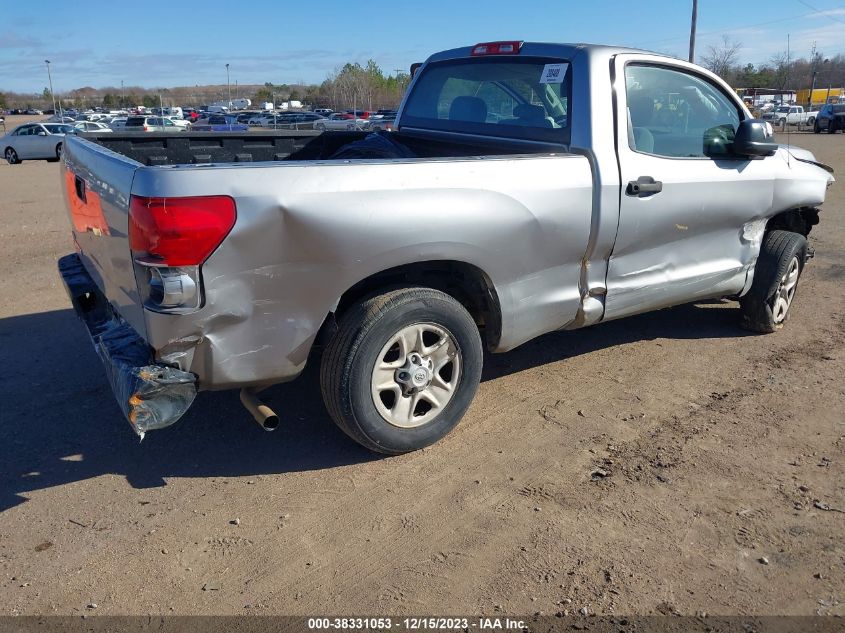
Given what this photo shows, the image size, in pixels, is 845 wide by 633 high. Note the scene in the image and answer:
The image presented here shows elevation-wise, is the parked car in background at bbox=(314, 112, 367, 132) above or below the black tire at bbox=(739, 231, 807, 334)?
above

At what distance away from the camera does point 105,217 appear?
11.0ft

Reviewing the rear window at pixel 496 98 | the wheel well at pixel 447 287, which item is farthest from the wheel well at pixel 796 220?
the wheel well at pixel 447 287

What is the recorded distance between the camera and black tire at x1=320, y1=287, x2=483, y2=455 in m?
3.41

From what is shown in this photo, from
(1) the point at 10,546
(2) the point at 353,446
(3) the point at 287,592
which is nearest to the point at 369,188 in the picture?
(2) the point at 353,446

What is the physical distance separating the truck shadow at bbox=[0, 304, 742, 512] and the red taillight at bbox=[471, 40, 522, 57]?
199 cm

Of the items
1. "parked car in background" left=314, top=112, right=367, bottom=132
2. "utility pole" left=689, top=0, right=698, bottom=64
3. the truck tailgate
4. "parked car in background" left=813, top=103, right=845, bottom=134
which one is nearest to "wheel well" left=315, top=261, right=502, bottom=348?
the truck tailgate

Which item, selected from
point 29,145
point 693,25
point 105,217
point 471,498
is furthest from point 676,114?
point 693,25

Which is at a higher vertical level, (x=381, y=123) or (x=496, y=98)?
(x=496, y=98)

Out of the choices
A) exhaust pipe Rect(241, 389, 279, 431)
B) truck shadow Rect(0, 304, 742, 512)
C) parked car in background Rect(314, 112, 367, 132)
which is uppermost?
parked car in background Rect(314, 112, 367, 132)

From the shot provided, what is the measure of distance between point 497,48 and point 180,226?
2816 millimetres

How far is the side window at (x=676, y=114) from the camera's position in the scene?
169 inches

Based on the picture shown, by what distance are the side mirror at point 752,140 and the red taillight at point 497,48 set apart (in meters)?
1.45

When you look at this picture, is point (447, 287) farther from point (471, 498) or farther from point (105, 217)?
point (105, 217)

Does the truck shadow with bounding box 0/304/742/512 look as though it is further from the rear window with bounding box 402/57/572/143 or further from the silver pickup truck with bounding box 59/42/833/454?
the rear window with bounding box 402/57/572/143
